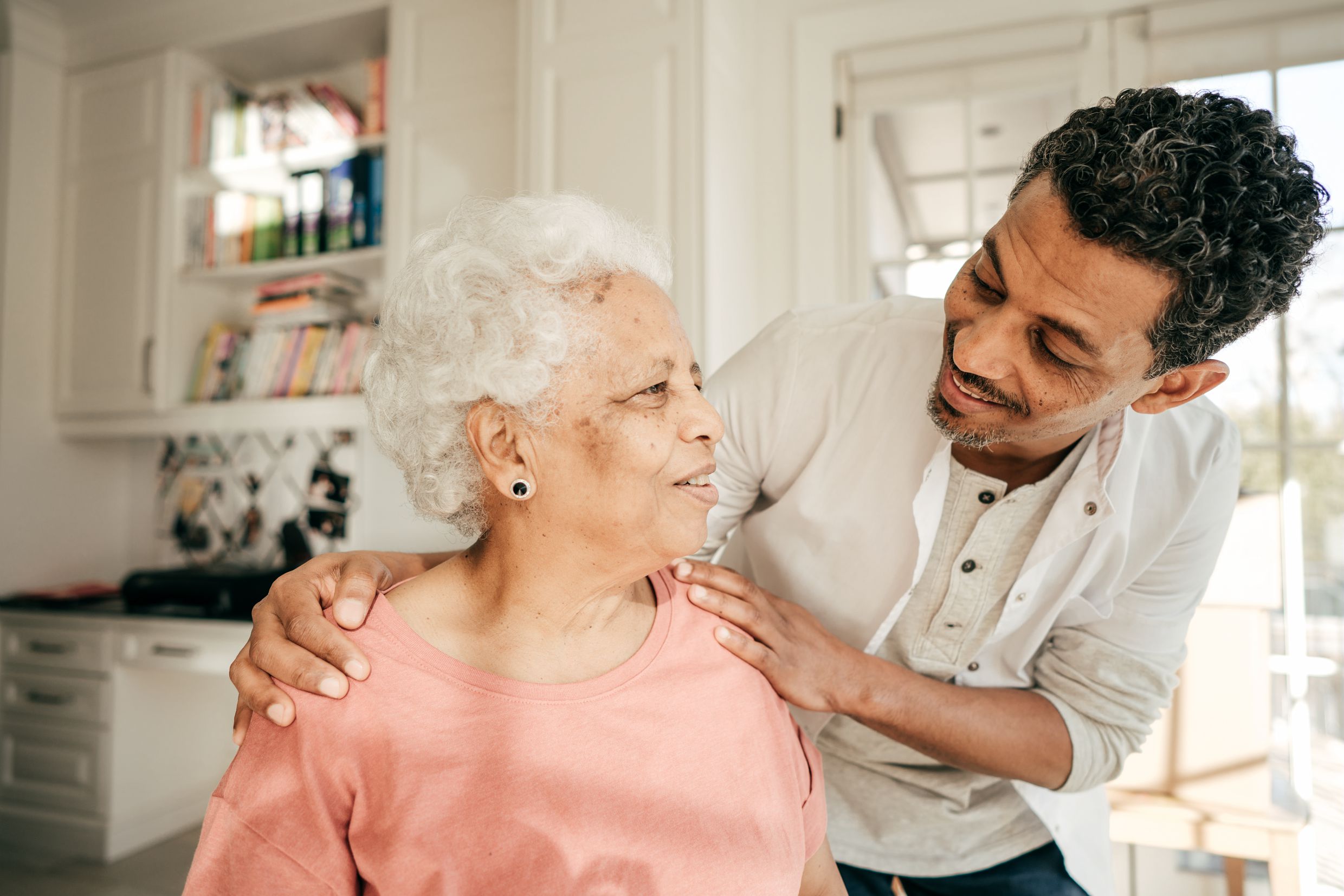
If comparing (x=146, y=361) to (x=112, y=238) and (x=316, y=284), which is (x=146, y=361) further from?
(x=316, y=284)

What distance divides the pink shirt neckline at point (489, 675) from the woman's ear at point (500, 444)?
20cm

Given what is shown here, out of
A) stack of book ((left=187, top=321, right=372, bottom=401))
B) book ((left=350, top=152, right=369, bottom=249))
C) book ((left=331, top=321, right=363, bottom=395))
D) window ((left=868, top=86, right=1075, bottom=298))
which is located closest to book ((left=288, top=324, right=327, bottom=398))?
stack of book ((left=187, top=321, right=372, bottom=401))

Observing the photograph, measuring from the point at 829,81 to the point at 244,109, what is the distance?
2.51 metres

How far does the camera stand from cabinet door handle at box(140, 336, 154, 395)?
3416mm

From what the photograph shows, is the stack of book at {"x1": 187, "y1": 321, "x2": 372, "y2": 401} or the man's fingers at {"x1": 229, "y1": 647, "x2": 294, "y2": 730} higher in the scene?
the stack of book at {"x1": 187, "y1": 321, "x2": 372, "y2": 401}

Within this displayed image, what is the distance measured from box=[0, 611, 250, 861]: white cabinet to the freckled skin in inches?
97.4

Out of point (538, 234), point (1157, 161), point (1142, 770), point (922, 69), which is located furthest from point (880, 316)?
point (922, 69)

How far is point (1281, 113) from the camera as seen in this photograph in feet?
8.11

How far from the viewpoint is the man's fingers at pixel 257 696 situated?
873mm

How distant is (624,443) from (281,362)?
9.42 feet

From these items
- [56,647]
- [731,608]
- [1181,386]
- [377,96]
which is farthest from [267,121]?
[1181,386]

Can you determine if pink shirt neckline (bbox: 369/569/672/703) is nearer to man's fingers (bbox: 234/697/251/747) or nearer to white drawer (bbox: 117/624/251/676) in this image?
man's fingers (bbox: 234/697/251/747)

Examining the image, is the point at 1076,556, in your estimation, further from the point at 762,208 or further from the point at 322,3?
the point at 322,3

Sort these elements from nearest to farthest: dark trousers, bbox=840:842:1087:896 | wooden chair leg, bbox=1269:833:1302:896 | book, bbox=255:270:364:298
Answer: dark trousers, bbox=840:842:1087:896 < wooden chair leg, bbox=1269:833:1302:896 < book, bbox=255:270:364:298
